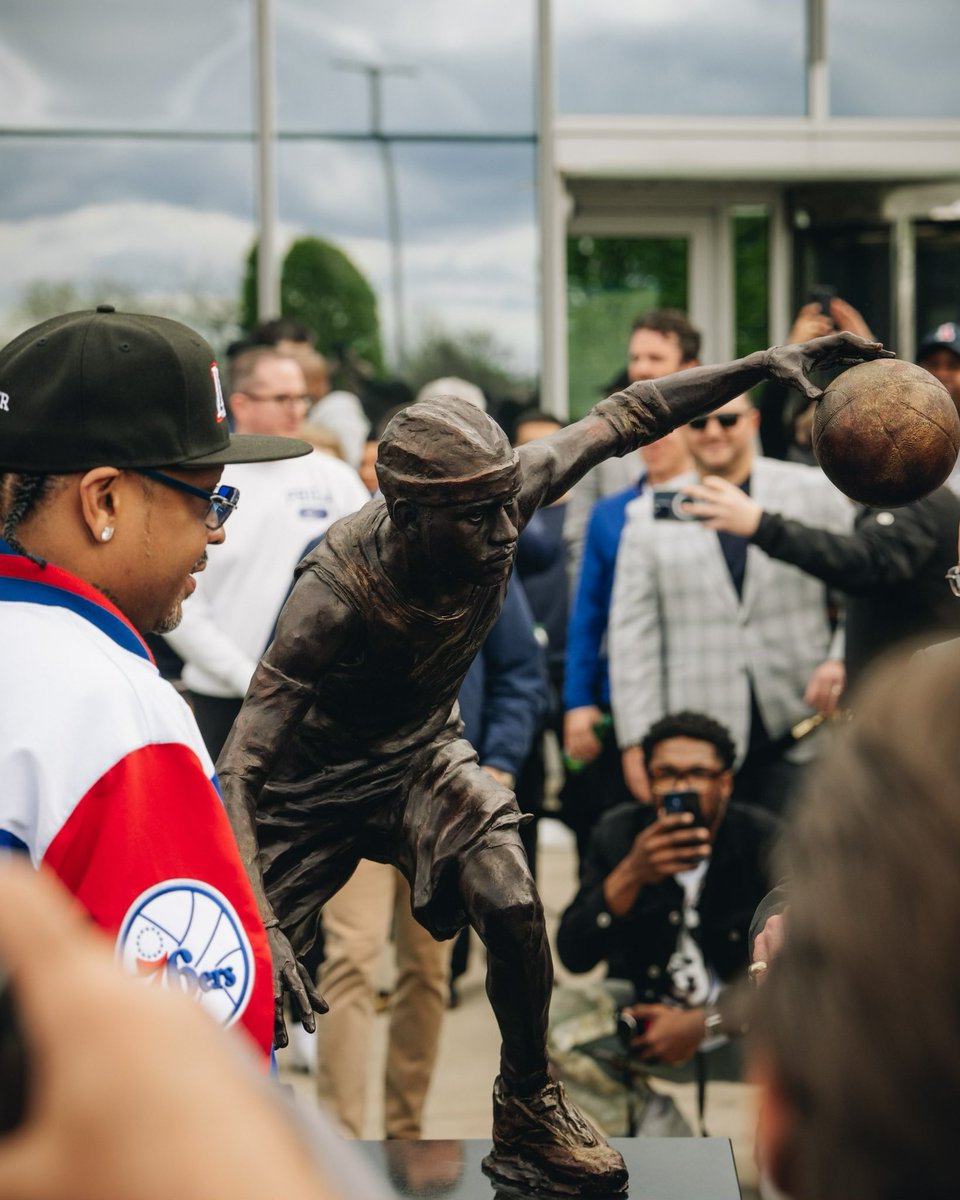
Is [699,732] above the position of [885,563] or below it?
below

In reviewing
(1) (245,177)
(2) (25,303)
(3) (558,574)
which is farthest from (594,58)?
(3) (558,574)

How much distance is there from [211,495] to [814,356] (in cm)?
128

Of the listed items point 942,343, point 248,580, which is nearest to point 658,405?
point 248,580

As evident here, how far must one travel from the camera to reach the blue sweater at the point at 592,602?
5973 millimetres

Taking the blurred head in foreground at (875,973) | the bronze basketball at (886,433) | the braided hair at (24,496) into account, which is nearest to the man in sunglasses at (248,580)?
the bronze basketball at (886,433)

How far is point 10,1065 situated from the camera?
0.60m

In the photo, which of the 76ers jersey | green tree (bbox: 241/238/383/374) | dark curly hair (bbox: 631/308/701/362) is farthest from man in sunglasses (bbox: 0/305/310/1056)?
green tree (bbox: 241/238/383/374)

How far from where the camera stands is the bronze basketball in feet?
9.73

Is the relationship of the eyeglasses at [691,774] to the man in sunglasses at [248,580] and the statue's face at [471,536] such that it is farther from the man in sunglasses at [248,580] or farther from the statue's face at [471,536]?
the statue's face at [471,536]

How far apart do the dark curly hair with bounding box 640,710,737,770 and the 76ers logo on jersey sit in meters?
3.23

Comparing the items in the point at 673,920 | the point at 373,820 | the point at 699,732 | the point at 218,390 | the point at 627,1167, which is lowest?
the point at 673,920

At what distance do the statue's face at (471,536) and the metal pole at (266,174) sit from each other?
749cm

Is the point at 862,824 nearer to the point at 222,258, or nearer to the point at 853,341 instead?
the point at 853,341

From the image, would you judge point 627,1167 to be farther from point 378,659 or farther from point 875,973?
point 875,973
